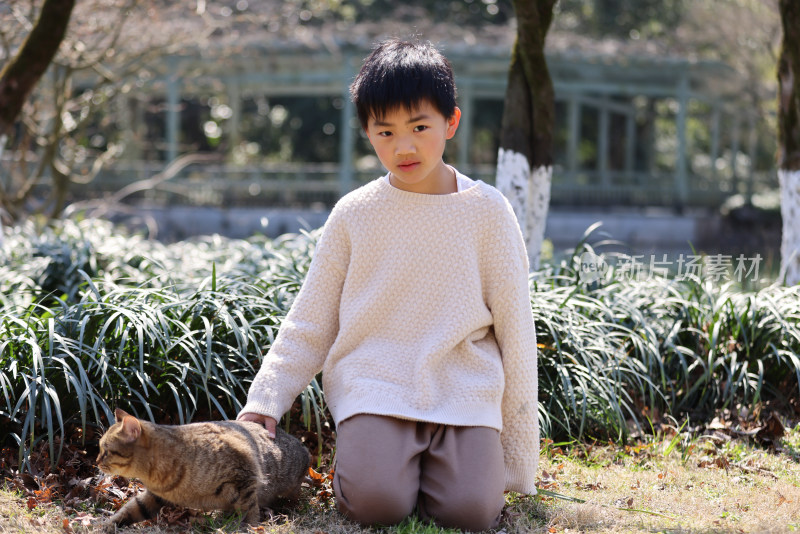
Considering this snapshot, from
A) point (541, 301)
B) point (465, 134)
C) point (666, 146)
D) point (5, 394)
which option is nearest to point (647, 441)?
point (541, 301)

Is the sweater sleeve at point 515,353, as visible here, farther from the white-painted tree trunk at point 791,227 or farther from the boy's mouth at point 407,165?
the white-painted tree trunk at point 791,227

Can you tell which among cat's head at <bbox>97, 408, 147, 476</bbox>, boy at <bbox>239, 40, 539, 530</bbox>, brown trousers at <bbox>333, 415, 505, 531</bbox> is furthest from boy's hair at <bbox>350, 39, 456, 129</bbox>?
cat's head at <bbox>97, 408, 147, 476</bbox>

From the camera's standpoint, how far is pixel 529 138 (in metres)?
5.79

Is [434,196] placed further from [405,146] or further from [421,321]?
[421,321]

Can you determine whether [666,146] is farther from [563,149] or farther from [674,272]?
[674,272]

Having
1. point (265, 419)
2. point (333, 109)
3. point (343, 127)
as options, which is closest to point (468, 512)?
point (265, 419)

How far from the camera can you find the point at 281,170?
17.5 meters

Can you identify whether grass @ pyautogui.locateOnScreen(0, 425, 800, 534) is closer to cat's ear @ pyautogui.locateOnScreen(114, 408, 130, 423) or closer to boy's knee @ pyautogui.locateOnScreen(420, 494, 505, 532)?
boy's knee @ pyautogui.locateOnScreen(420, 494, 505, 532)

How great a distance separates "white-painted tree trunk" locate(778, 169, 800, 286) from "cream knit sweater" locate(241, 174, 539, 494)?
12.0 ft

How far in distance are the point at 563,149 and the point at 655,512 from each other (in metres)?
22.7

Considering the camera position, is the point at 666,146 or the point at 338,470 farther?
the point at 666,146

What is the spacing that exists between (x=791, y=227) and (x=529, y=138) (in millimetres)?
2132

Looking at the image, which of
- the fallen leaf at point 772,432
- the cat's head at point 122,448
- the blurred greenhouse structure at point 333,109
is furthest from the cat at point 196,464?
the blurred greenhouse structure at point 333,109

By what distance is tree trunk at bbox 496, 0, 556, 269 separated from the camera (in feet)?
18.6
